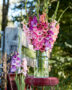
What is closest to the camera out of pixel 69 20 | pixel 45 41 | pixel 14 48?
pixel 45 41

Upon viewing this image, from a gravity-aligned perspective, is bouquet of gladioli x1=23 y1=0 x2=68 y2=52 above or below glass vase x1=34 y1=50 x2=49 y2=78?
above

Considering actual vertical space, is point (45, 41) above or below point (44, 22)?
below

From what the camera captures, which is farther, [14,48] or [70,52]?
[70,52]

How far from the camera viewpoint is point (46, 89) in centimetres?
250

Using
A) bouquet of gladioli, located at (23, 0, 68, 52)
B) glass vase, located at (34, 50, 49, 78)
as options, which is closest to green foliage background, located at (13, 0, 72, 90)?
bouquet of gladioli, located at (23, 0, 68, 52)

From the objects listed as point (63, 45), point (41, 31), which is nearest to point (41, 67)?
point (41, 31)

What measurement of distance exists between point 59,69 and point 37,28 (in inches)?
149

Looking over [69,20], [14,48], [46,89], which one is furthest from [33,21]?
[69,20]

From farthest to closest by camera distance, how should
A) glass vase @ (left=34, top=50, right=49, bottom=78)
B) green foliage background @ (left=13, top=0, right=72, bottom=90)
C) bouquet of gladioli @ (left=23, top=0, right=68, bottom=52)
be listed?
green foliage background @ (left=13, top=0, right=72, bottom=90), bouquet of gladioli @ (left=23, top=0, right=68, bottom=52), glass vase @ (left=34, top=50, right=49, bottom=78)

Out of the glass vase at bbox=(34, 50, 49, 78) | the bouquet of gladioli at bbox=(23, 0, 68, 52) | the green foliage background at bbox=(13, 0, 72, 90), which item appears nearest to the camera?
the glass vase at bbox=(34, 50, 49, 78)

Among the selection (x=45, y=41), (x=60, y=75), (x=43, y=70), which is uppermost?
(x=45, y=41)

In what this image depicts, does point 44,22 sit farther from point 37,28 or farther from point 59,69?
point 59,69

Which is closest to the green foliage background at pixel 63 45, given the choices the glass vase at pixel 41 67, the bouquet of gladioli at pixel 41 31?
the bouquet of gladioli at pixel 41 31

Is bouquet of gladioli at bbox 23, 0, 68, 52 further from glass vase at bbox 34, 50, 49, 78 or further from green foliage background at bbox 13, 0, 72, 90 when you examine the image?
green foliage background at bbox 13, 0, 72, 90
